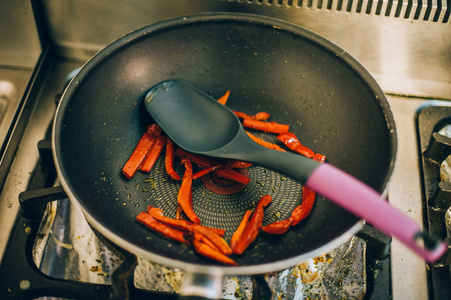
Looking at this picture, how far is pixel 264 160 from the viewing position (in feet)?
2.70

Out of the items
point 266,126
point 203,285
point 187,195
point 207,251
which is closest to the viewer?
point 203,285

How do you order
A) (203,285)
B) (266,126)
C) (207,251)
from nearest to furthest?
(203,285)
(207,251)
(266,126)

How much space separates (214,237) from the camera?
2.59 ft

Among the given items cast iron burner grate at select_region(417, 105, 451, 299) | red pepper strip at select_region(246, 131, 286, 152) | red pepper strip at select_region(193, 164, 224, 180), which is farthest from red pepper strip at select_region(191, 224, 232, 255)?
cast iron burner grate at select_region(417, 105, 451, 299)

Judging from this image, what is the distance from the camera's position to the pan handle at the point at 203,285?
581 mm

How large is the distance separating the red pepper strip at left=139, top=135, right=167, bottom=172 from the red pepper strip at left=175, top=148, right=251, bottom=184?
43 mm

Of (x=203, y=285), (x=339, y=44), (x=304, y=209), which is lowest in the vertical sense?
(x=203, y=285)

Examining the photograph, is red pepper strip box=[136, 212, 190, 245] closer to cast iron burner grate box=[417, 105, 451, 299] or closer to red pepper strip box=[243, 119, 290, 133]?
red pepper strip box=[243, 119, 290, 133]

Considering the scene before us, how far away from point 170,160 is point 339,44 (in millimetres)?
514

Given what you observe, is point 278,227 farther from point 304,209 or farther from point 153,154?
point 153,154

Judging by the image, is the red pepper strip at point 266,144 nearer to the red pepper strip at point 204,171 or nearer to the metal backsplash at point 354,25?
the red pepper strip at point 204,171

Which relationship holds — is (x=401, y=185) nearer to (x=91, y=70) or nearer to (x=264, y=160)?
(x=264, y=160)

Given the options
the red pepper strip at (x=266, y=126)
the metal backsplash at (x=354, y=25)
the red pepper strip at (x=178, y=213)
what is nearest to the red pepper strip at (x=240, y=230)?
the red pepper strip at (x=178, y=213)

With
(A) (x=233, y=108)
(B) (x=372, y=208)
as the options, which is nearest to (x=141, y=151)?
(A) (x=233, y=108)
